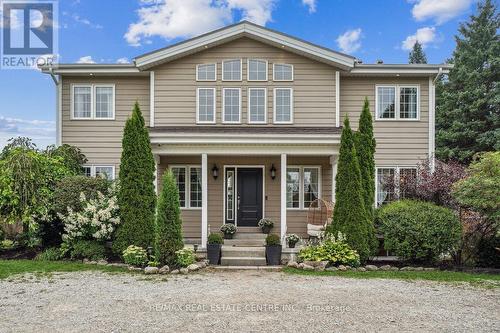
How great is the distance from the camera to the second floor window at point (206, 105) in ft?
41.4

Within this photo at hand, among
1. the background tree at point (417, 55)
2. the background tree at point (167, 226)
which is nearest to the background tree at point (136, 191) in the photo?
the background tree at point (167, 226)

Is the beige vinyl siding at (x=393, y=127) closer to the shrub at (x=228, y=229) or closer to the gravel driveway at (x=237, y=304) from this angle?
the shrub at (x=228, y=229)

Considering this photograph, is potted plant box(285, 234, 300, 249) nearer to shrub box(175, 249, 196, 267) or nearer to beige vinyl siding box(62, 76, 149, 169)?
shrub box(175, 249, 196, 267)

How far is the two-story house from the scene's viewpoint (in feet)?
41.1

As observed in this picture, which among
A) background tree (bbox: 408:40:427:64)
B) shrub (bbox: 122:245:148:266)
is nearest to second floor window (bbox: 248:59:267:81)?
shrub (bbox: 122:245:148:266)

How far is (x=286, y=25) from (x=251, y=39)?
17.4ft

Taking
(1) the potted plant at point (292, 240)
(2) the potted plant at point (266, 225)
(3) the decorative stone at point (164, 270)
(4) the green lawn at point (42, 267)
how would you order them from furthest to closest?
(2) the potted plant at point (266, 225), (1) the potted plant at point (292, 240), (3) the decorative stone at point (164, 270), (4) the green lawn at point (42, 267)

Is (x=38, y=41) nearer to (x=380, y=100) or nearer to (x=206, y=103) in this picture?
(x=206, y=103)

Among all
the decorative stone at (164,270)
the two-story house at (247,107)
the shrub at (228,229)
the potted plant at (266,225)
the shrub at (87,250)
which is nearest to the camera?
the decorative stone at (164,270)

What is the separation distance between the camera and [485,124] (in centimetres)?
2234

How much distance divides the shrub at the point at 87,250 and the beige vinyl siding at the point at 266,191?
337 centimetres

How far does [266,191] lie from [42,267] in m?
7.07

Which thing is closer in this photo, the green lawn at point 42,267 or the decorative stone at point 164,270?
the green lawn at point 42,267

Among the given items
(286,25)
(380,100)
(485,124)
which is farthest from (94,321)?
(485,124)
